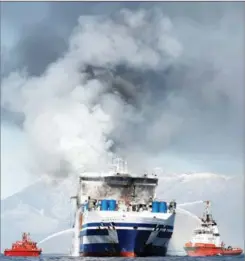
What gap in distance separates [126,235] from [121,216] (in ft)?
10.7

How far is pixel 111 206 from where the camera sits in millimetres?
123625

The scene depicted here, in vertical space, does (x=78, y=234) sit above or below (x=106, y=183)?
below

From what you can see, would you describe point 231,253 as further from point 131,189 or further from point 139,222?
point 139,222

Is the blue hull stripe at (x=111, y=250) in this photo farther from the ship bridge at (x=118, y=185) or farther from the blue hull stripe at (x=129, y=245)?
the ship bridge at (x=118, y=185)

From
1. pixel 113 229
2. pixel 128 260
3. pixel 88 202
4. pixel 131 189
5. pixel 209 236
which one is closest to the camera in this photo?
pixel 128 260

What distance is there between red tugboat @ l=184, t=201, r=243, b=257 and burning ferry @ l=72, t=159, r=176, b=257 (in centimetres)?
5120

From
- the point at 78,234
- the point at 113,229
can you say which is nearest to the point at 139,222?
the point at 113,229

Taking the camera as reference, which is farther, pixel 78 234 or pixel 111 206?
pixel 78 234

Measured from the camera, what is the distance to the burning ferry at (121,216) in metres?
120

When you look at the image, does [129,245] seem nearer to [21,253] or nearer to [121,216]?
[121,216]

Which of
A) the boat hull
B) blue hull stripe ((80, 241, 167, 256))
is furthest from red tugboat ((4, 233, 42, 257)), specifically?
blue hull stripe ((80, 241, 167, 256))

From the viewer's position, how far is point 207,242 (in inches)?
7451

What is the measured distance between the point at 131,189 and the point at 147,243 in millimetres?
18017

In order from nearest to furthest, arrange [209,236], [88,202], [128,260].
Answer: [128,260] < [88,202] < [209,236]
